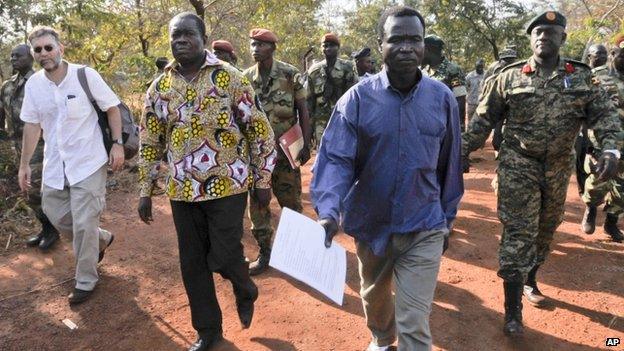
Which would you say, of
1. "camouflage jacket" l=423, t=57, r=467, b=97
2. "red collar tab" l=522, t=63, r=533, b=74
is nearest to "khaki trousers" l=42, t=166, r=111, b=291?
"red collar tab" l=522, t=63, r=533, b=74

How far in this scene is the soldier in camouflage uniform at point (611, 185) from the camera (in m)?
4.82

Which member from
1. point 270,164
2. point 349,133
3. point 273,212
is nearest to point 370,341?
point 270,164

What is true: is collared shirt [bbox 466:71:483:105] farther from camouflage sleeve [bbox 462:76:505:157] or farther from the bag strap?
the bag strap

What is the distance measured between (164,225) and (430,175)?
4.26 metres

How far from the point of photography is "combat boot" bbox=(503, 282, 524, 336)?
3326mm

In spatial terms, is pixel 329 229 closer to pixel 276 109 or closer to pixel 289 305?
pixel 289 305

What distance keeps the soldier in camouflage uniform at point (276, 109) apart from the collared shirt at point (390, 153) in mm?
1993

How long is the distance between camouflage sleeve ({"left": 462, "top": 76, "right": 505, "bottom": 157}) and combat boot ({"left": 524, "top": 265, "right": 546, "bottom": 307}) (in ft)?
4.02

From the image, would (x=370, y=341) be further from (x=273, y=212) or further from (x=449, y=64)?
(x=449, y=64)

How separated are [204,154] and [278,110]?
171 centimetres

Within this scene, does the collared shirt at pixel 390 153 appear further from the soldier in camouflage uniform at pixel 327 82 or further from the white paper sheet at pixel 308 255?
the soldier in camouflage uniform at pixel 327 82

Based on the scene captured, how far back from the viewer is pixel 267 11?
13.0 metres

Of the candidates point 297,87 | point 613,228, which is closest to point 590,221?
point 613,228

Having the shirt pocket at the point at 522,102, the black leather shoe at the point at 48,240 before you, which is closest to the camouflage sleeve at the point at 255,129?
the shirt pocket at the point at 522,102
